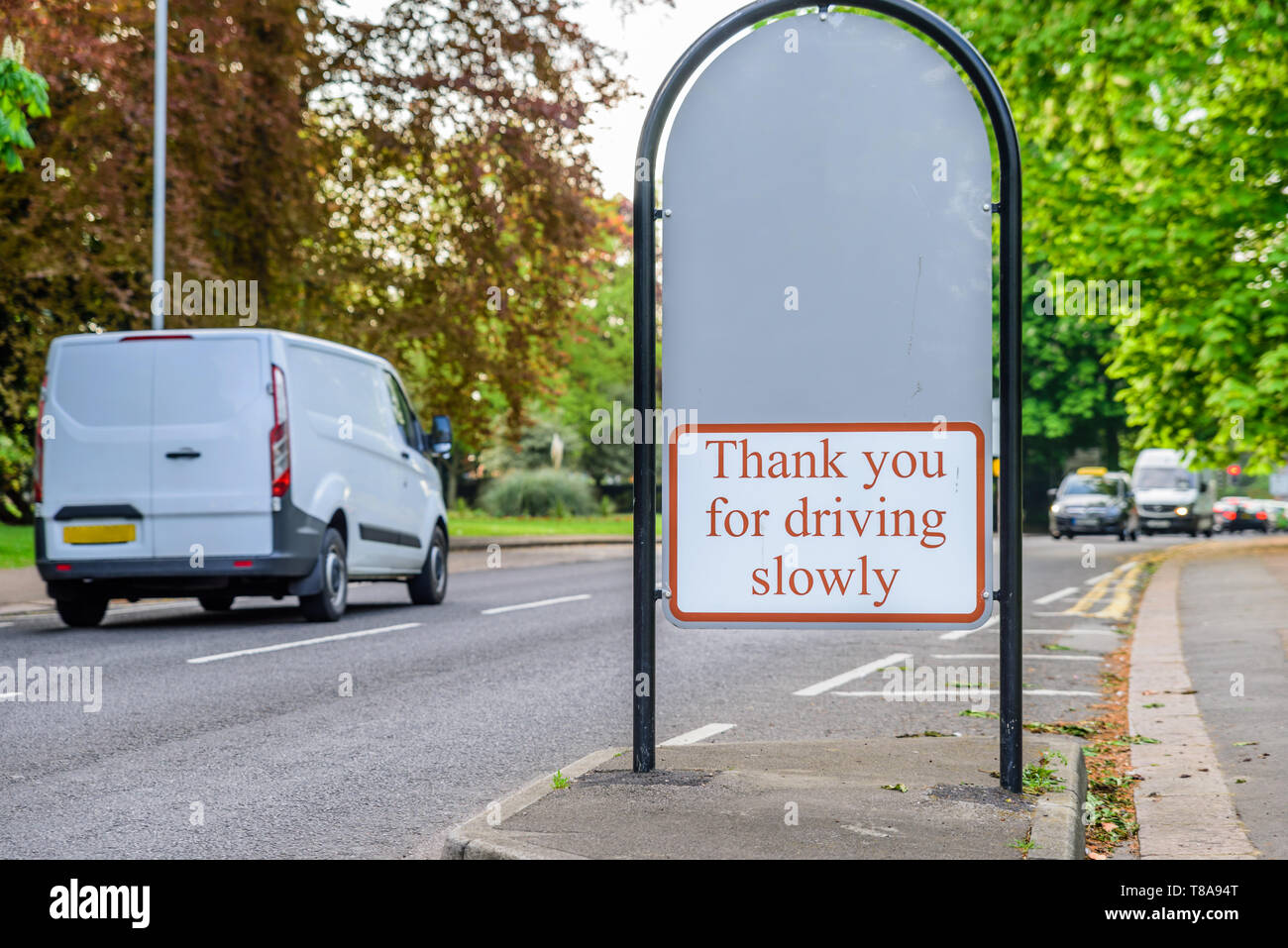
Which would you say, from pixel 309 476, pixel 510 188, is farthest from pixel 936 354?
pixel 510 188

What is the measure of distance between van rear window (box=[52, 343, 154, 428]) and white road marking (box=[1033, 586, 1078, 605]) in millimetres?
9244

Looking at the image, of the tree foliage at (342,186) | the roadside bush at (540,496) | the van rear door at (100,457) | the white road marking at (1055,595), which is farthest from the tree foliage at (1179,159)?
the roadside bush at (540,496)

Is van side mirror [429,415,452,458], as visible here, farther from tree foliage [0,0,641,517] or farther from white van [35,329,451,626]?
tree foliage [0,0,641,517]

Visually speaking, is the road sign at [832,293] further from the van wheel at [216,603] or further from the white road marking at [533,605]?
the van wheel at [216,603]

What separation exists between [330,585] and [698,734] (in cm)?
618

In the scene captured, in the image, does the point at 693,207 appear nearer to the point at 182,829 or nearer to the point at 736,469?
the point at 736,469

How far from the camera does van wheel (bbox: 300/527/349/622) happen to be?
12.7 meters

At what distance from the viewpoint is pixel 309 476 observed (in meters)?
12.5

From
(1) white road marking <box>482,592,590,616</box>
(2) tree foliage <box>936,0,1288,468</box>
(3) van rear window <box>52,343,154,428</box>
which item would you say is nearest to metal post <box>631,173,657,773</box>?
A: (3) van rear window <box>52,343,154,428</box>

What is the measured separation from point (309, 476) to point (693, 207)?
757cm

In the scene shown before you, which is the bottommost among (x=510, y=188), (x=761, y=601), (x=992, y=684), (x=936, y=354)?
(x=992, y=684)

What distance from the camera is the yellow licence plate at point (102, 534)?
12.1 metres

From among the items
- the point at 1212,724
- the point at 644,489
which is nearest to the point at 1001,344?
the point at 644,489
